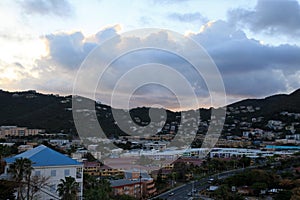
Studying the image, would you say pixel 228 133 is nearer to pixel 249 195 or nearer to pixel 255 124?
pixel 255 124

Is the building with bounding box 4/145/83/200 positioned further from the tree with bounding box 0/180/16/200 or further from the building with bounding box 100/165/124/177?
the building with bounding box 100/165/124/177

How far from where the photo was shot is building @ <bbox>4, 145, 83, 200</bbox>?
12383mm

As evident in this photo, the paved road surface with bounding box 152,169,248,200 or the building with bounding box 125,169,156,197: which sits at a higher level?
the building with bounding box 125,169,156,197

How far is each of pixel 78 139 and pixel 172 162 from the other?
73.6 feet

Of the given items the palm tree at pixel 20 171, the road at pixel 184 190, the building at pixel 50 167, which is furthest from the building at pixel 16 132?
the palm tree at pixel 20 171

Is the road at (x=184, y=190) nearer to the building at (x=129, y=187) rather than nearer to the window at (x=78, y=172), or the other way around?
the building at (x=129, y=187)

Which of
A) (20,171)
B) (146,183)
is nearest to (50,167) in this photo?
(20,171)

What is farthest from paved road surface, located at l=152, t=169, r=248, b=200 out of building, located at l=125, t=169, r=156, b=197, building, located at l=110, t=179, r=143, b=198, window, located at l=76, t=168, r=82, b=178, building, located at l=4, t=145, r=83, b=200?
building, located at l=4, t=145, r=83, b=200

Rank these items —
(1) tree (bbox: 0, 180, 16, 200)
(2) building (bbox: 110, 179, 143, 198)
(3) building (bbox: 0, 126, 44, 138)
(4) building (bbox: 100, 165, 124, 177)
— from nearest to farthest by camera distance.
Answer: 1. (1) tree (bbox: 0, 180, 16, 200)
2. (2) building (bbox: 110, 179, 143, 198)
3. (4) building (bbox: 100, 165, 124, 177)
4. (3) building (bbox: 0, 126, 44, 138)

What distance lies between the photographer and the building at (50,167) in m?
12.4

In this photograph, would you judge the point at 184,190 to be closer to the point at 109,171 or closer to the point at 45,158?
the point at 109,171

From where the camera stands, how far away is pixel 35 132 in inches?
2002

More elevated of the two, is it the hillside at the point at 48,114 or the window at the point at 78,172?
the hillside at the point at 48,114

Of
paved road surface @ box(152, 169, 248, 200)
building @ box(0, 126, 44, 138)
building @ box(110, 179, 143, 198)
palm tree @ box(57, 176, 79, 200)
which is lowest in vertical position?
paved road surface @ box(152, 169, 248, 200)
